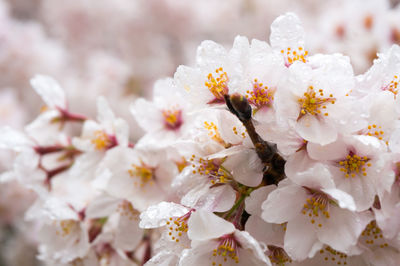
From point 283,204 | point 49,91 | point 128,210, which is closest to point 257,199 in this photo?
point 283,204

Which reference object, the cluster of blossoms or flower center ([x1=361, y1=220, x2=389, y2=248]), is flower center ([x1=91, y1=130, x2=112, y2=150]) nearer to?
→ the cluster of blossoms

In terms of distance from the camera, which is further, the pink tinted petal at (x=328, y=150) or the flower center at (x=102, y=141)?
the flower center at (x=102, y=141)

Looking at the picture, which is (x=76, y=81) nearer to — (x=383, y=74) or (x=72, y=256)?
(x=72, y=256)

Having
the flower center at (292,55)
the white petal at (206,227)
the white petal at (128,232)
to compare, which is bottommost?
the white petal at (128,232)

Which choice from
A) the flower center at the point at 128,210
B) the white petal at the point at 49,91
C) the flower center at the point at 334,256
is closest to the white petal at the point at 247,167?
the flower center at the point at 334,256

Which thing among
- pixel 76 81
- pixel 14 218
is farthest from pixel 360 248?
pixel 76 81

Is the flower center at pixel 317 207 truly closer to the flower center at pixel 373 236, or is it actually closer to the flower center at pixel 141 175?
the flower center at pixel 373 236

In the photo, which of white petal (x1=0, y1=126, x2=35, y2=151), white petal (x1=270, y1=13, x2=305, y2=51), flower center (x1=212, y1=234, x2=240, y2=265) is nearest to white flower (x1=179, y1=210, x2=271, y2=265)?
flower center (x1=212, y1=234, x2=240, y2=265)
